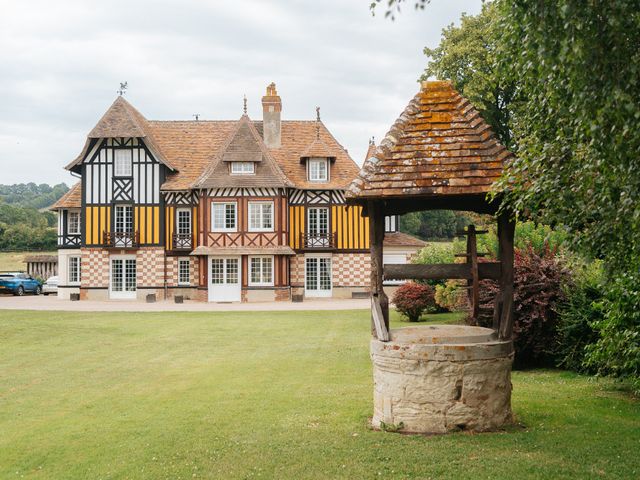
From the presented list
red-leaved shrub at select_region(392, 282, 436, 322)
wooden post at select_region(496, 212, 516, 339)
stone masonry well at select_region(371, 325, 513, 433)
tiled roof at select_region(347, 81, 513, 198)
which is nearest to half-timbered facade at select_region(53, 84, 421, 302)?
red-leaved shrub at select_region(392, 282, 436, 322)

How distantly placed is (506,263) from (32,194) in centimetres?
12460

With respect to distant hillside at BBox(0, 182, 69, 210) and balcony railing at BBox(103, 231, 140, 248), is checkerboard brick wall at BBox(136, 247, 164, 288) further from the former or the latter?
distant hillside at BBox(0, 182, 69, 210)

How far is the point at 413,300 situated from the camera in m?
20.4

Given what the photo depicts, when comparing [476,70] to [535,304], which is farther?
[476,70]

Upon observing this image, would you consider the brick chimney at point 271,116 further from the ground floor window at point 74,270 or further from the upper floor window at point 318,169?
the ground floor window at point 74,270

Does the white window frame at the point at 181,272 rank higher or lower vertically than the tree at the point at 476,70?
lower

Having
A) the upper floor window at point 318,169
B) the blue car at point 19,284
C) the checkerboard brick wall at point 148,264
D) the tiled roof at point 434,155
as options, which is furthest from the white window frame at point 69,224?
the tiled roof at point 434,155

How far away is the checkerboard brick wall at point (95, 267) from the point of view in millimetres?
32469

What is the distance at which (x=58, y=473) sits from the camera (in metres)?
6.61

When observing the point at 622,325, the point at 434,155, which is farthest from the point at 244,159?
the point at 622,325

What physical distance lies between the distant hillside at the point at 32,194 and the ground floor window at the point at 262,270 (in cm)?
7178

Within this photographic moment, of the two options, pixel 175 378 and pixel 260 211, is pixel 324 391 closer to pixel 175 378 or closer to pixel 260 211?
pixel 175 378

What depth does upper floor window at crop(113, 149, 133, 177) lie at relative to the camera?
32250 millimetres

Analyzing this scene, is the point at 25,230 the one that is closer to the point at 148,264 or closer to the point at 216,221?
the point at 148,264
